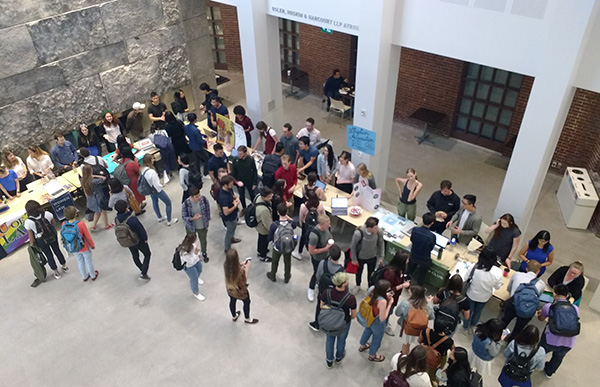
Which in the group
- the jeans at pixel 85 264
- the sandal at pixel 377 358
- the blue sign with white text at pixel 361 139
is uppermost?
the blue sign with white text at pixel 361 139

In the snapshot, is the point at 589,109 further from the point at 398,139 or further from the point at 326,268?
the point at 326,268

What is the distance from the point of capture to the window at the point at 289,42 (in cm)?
1316

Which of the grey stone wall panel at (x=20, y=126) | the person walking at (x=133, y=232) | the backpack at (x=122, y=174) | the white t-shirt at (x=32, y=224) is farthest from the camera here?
the grey stone wall panel at (x=20, y=126)

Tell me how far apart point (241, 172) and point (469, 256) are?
3998mm

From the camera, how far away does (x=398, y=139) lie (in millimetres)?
11516

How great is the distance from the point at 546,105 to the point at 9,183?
8.75 metres

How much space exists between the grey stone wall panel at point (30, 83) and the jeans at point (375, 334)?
7602 mm

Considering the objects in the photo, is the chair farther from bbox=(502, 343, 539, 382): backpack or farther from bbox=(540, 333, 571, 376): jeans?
bbox=(502, 343, 539, 382): backpack

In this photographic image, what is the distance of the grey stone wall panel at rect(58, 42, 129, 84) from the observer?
30.4 feet

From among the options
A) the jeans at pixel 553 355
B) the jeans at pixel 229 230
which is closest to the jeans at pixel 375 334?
the jeans at pixel 553 355

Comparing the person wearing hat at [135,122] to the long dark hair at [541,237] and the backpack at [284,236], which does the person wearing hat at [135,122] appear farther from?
the long dark hair at [541,237]

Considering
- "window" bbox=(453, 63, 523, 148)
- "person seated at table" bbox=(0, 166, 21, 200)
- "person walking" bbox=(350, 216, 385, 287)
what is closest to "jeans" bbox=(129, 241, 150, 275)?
"person seated at table" bbox=(0, 166, 21, 200)

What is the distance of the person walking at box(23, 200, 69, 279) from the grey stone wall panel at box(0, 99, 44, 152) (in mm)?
2776

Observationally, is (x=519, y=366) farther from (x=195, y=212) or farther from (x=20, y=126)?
(x=20, y=126)
